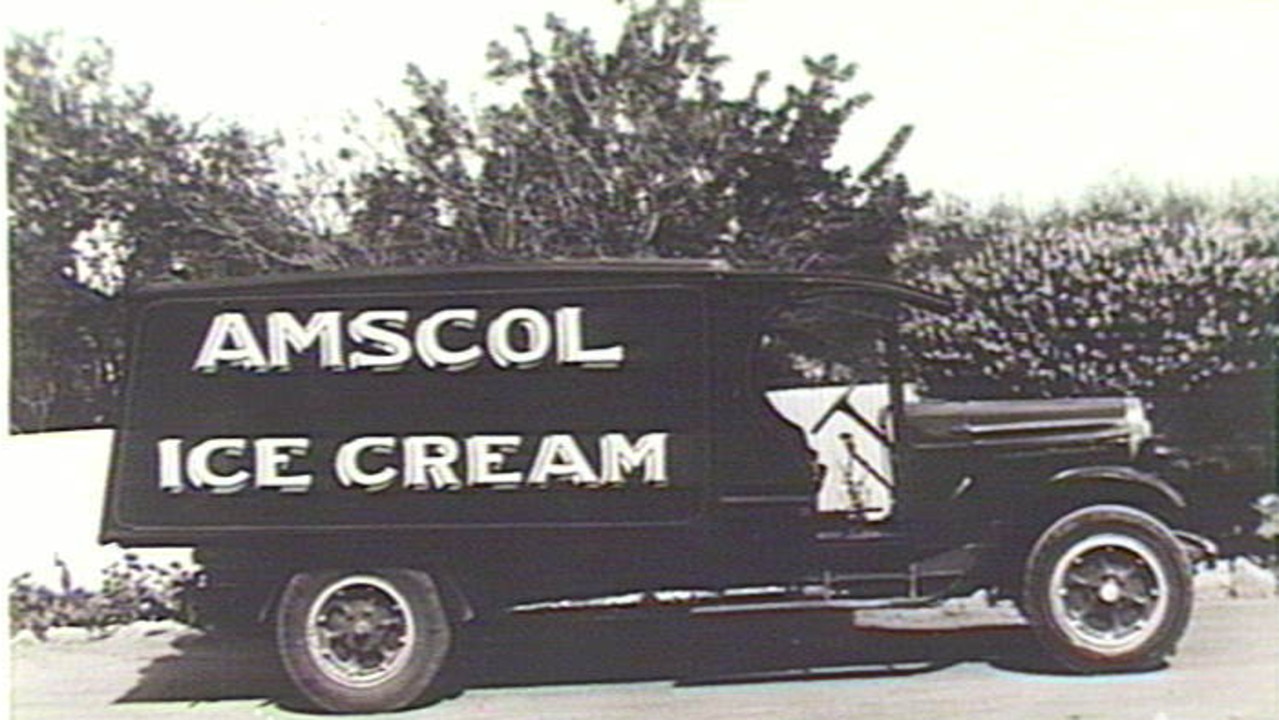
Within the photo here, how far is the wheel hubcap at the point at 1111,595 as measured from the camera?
416cm

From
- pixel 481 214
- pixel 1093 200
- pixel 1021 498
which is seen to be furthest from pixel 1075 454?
pixel 481 214

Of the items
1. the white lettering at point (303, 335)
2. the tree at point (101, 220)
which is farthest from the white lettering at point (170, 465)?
the white lettering at point (303, 335)

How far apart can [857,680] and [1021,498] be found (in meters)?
0.57

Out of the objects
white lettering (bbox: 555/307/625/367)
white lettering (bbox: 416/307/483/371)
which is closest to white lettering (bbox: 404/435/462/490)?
white lettering (bbox: 416/307/483/371)

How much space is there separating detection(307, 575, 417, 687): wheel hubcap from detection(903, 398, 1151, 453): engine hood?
1244mm

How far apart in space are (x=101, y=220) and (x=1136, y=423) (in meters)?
2.43

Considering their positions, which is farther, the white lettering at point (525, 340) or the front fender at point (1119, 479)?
the front fender at point (1119, 479)

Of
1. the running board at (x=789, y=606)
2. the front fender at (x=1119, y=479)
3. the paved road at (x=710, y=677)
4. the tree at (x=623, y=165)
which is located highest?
the tree at (x=623, y=165)

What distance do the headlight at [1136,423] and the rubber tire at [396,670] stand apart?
5.40 ft

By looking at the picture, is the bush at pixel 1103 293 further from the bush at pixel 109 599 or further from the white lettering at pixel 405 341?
the bush at pixel 109 599

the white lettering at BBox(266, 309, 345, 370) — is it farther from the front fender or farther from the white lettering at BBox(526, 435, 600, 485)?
the front fender

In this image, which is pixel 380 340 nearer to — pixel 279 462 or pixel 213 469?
pixel 279 462

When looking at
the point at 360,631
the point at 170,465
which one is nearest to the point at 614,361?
the point at 360,631

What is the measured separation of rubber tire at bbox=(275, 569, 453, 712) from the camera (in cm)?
404
